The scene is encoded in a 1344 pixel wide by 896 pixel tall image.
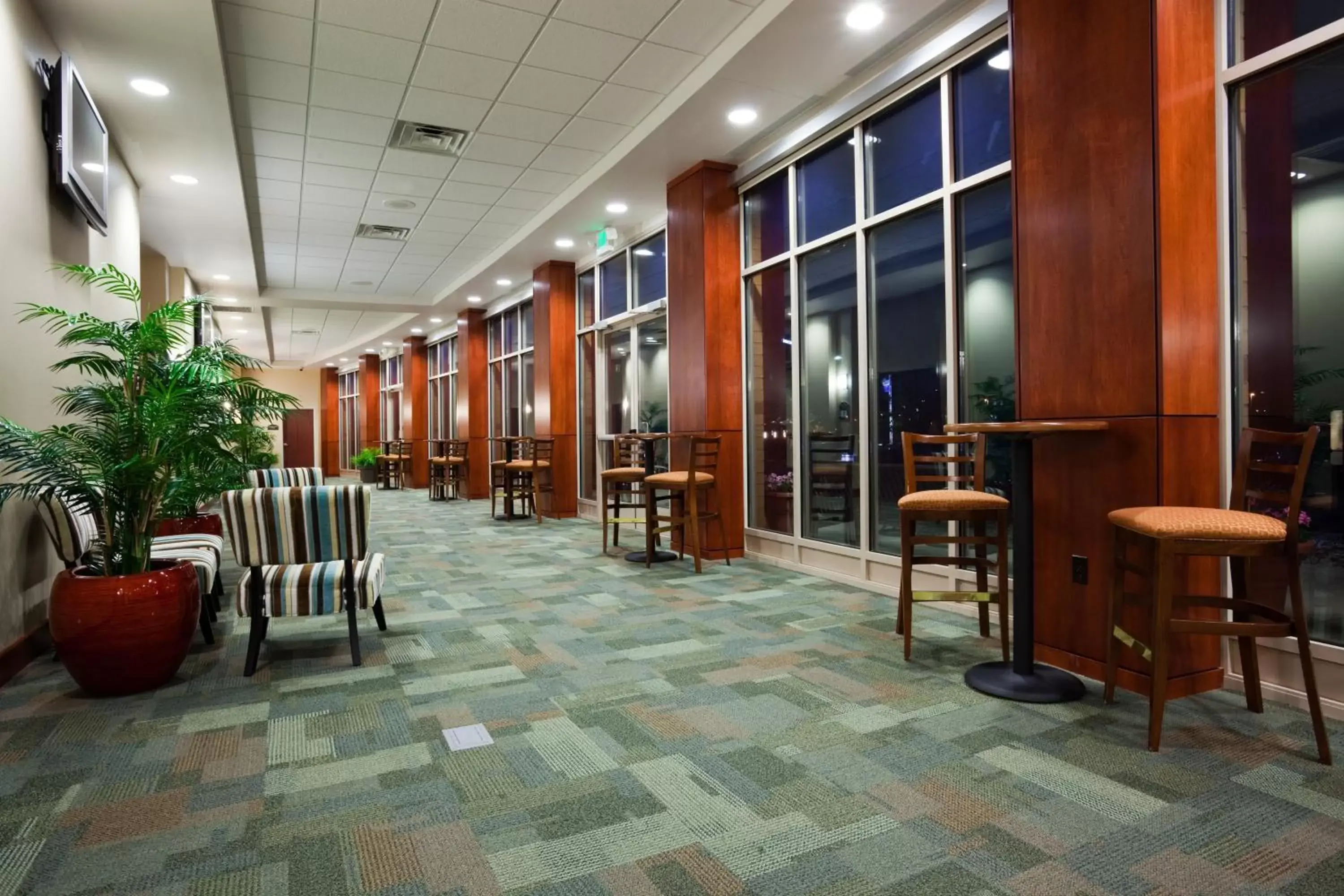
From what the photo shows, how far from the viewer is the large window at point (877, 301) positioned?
4.16 metres

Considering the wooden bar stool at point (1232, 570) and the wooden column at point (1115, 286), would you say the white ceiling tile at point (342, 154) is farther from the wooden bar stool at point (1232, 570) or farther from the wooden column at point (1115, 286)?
the wooden bar stool at point (1232, 570)

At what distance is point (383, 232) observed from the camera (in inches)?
337

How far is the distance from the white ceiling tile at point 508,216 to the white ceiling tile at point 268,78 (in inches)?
107

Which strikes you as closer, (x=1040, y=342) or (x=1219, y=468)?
(x=1219, y=468)

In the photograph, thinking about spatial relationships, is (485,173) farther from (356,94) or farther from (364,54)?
(364,54)

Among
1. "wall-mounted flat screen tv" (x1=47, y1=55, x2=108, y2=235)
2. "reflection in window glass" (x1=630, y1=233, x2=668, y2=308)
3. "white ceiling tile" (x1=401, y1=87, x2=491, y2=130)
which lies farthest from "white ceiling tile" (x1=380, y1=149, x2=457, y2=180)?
"reflection in window glass" (x1=630, y1=233, x2=668, y2=308)

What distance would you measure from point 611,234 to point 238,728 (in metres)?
6.30

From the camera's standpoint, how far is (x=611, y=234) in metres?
7.91

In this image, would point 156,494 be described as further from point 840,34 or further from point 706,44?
point 840,34

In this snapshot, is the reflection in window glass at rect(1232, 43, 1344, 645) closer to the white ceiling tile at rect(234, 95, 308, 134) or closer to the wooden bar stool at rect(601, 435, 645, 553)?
the wooden bar stool at rect(601, 435, 645, 553)

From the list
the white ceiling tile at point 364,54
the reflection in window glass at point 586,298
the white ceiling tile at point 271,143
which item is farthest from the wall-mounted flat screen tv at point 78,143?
the reflection in window glass at point 586,298

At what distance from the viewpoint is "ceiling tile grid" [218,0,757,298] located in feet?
13.7

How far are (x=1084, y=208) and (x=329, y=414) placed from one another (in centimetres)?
2512

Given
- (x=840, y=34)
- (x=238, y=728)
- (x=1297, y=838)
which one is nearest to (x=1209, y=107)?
(x=840, y=34)
